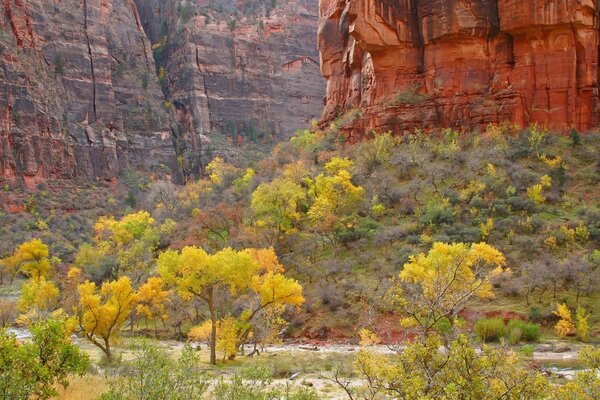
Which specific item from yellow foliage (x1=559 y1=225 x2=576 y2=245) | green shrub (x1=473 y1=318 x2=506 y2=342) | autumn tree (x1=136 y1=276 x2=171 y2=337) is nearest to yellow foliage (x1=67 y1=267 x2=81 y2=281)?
autumn tree (x1=136 y1=276 x2=171 y2=337)

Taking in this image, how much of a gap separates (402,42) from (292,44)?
2615 inches

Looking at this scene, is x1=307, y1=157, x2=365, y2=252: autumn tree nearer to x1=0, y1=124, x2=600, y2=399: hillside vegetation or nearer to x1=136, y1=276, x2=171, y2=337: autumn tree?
x1=0, y1=124, x2=600, y2=399: hillside vegetation

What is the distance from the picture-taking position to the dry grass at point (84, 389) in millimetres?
12023

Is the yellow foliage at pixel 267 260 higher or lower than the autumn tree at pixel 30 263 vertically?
higher

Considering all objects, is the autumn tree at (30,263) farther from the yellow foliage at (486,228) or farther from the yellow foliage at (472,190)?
the yellow foliage at (486,228)

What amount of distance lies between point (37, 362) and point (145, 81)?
9437 centimetres

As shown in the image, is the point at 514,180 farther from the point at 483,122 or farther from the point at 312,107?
the point at 312,107

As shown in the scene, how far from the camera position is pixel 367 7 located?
45.5 meters

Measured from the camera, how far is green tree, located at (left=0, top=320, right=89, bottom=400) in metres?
7.85

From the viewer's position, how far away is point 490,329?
79.4 ft

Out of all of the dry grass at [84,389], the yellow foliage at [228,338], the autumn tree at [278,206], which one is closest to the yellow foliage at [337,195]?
the autumn tree at [278,206]

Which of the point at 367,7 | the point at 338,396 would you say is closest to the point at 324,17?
the point at 367,7

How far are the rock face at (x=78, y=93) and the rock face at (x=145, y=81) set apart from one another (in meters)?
0.17

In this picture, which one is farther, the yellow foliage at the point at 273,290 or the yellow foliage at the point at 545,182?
the yellow foliage at the point at 545,182
